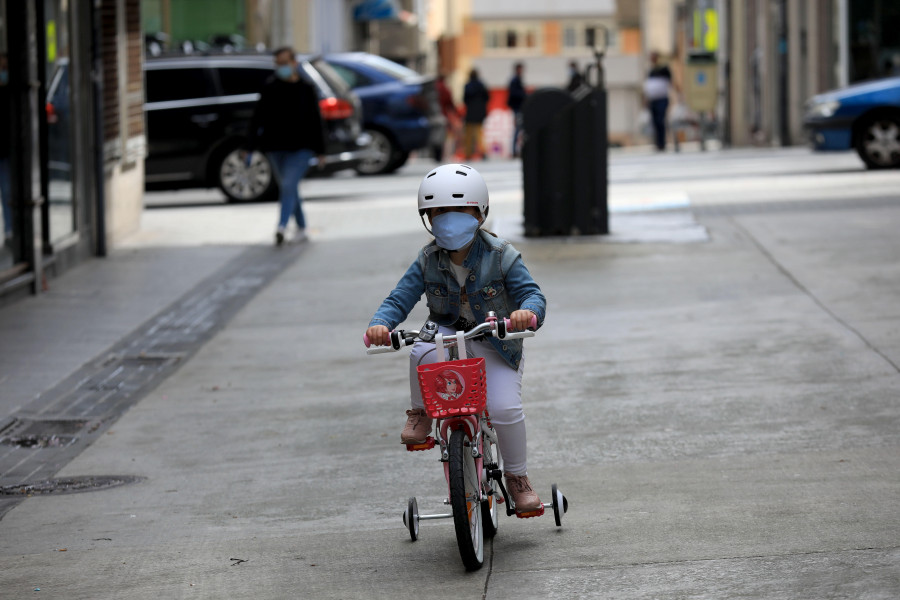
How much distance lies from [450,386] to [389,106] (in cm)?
1966

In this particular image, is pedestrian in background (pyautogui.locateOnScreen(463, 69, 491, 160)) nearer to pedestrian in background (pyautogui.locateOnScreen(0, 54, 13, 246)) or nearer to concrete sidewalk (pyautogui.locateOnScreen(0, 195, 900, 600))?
pedestrian in background (pyautogui.locateOnScreen(0, 54, 13, 246))

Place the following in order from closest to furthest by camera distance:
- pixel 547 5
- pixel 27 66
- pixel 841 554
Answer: pixel 841 554
pixel 27 66
pixel 547 5

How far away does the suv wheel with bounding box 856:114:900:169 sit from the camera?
66.6ft

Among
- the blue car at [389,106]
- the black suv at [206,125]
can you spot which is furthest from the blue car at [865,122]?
the blue car at [389,106]

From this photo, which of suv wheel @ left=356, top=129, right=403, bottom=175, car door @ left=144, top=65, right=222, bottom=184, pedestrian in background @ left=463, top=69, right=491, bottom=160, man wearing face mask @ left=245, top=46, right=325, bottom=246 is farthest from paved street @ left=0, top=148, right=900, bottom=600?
pedestrian in background @ left=463, top=69, right=491, bottom=160

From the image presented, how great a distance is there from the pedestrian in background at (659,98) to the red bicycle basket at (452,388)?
29.0 metres

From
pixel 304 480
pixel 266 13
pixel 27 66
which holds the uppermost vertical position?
pixel 266 13

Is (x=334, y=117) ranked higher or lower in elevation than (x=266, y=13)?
lower

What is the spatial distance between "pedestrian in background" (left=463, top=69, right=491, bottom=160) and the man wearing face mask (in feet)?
55.0

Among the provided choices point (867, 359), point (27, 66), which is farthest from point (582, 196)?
point (867, 359)

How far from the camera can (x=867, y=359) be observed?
28.2 ft

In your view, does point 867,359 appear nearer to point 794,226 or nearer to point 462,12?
point 794,226

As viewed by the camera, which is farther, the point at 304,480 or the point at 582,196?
the point at 582,196

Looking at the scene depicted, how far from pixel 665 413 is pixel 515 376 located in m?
2.33
